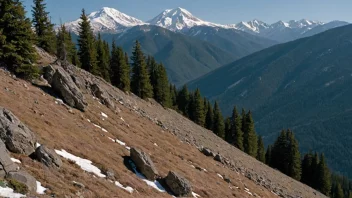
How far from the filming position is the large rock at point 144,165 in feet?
83.8

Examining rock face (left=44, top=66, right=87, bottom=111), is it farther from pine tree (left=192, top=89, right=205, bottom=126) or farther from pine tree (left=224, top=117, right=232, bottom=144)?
pine tree (left=224, top=117, right=232, bottom=144)

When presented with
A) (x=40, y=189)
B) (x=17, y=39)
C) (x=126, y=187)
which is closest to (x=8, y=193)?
(x=40, y=189)

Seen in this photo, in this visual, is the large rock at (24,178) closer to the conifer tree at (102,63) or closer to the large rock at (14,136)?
the large rock at (14,136)

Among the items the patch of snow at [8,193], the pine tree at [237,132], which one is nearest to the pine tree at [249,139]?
the pine tree at [237,132]

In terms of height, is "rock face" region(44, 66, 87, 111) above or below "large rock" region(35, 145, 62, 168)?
above

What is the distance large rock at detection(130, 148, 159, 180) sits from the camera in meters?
25.5

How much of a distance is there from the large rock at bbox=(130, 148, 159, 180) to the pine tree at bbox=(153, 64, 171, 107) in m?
59.8

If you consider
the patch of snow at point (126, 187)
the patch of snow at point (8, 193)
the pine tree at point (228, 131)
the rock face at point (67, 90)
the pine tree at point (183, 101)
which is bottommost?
the patch of snow at point (8, 193)

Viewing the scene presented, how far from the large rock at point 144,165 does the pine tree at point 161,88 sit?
2353 inches

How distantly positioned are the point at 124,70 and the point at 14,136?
61.0 m

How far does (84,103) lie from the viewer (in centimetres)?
3431

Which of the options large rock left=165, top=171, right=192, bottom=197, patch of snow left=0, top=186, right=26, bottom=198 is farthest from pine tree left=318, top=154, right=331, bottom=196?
patch of snow left=0, top=186, right=26, bottom=198

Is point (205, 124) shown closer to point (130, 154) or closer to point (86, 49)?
point (86, 49)

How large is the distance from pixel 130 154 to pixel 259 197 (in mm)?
19190
